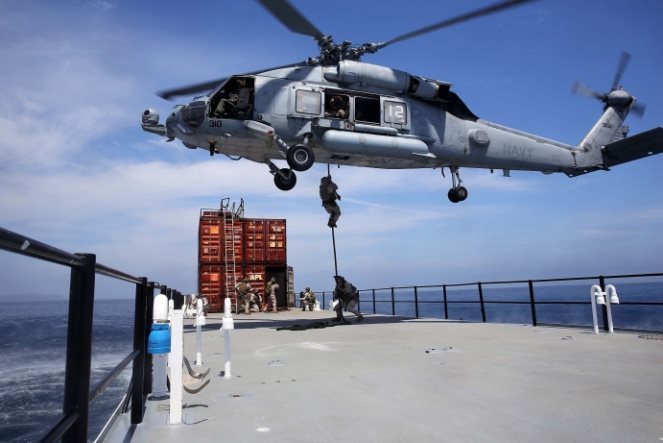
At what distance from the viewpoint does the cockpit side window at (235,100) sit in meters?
11.8

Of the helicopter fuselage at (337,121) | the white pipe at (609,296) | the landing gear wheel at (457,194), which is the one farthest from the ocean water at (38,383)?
the landing gear wheel at (457,194)

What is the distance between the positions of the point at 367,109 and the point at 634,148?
10366 mm

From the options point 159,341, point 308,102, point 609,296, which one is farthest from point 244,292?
point 159,341

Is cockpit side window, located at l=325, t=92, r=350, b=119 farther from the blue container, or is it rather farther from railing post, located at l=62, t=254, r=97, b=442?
railing post, located at l=62, t=254, r=97, b=442

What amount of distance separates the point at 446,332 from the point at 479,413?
6.70 metres

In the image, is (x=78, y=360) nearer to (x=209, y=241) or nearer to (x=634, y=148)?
(x=634, y=148)

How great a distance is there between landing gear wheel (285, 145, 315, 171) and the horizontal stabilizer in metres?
11.1

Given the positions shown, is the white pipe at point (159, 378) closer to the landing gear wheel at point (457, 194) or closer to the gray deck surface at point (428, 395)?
the gray deck surface at point (428, 395)

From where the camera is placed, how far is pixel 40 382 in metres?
7.96

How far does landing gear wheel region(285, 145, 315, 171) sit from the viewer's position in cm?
1189

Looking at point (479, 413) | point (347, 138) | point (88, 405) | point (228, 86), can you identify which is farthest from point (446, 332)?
point (88, 405)

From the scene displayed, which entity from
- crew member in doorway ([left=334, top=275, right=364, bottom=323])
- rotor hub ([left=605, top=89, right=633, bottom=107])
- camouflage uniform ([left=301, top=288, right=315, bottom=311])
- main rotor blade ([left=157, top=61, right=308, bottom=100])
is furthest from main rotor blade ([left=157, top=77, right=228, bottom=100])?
rotor hub ([left=605, top=89, right=633, bottom=107])

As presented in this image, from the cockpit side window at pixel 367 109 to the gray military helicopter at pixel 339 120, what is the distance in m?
0.03

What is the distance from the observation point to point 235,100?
38.9ft
